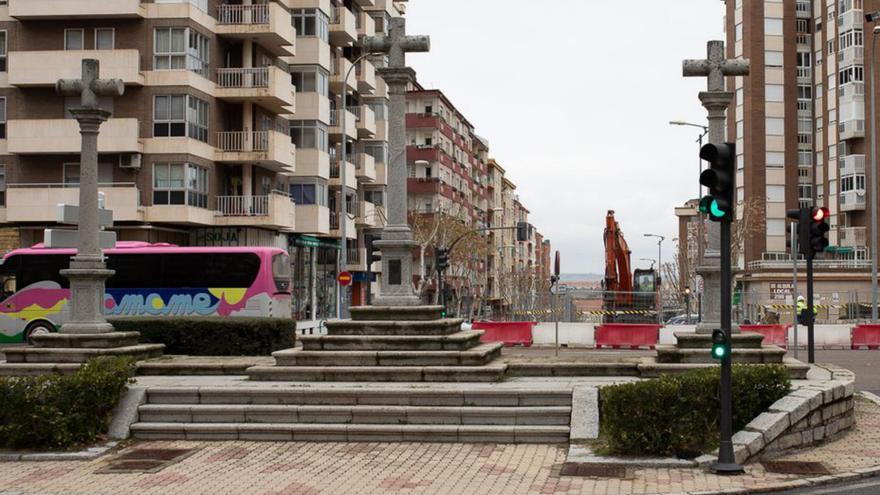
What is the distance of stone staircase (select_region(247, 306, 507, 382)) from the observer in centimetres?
1509

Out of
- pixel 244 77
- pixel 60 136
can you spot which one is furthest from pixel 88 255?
pixel 244 77

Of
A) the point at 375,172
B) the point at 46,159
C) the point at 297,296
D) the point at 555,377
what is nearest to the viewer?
the point at 555,377

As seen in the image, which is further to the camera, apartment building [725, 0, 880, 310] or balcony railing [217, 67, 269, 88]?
apartment building [725, 0, 880, 310]

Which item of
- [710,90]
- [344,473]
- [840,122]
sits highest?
[840,122]

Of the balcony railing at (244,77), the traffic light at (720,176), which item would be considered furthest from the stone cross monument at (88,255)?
the balcony railing at (244,77)

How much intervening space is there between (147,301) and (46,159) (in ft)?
37.6

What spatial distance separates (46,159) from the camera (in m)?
40.0

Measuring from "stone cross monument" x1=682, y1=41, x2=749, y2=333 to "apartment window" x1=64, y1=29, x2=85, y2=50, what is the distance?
28596 millimetres

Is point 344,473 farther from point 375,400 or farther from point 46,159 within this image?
point 46,159

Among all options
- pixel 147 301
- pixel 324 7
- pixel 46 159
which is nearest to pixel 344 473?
pixel 147 301

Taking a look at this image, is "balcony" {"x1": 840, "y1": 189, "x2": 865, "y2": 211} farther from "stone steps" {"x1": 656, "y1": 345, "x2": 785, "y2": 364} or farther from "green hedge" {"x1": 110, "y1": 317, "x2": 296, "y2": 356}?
"stone steps" {"x1": 656, "y1": 345, "x2": 785, "y2": 364}

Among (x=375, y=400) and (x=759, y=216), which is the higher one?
(x=759, y=216)

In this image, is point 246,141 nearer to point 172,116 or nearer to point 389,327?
point 172,116

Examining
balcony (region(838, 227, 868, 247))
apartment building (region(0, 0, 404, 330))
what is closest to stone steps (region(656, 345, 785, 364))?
apartment building (region(0, 0, 404, 330))
